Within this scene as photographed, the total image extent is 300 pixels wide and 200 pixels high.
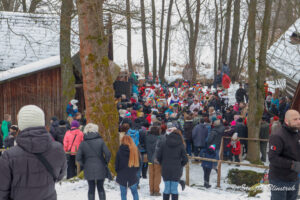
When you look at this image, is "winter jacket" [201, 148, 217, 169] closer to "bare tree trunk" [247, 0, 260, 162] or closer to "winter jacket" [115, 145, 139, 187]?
"bare tree trunk" [247, 0, 260, 162]

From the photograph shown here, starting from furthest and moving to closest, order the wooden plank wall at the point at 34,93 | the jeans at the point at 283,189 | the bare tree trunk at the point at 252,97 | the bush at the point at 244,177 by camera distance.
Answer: the wooden plank wall at the point at 34,93 → the bare tree trunk at the point at 252,97 → the bush at the point at 244,177 → the jeans at the point at 283,189

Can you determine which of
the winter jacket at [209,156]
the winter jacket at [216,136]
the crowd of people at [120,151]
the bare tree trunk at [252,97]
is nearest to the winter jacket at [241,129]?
the crowd of people at [120,151]

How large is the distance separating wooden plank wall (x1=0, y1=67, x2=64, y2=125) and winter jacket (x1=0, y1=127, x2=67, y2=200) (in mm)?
12961

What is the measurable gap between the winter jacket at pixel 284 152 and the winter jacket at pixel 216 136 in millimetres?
5628

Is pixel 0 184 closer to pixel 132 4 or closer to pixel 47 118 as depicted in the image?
pixel 132 4

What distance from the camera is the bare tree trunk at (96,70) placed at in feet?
26.8

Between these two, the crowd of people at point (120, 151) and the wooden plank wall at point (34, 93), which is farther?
the wooden plank wall at point (34, 93)

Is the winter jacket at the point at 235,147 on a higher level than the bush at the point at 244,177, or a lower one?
higher

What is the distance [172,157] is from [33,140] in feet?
10.8

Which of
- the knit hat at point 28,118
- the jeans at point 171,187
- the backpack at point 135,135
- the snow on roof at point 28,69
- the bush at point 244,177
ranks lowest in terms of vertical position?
the bush at point 244,177

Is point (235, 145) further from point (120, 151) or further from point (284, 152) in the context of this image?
point (284, 152)

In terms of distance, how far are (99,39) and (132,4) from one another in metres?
2.60

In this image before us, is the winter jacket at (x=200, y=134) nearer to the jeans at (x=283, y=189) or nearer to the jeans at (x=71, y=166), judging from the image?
the jeans at (x=71, y=166)

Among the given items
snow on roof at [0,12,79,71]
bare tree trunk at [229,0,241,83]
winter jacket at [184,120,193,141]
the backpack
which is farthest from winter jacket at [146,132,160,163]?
bare tree trunk at [229,0,241,83]
